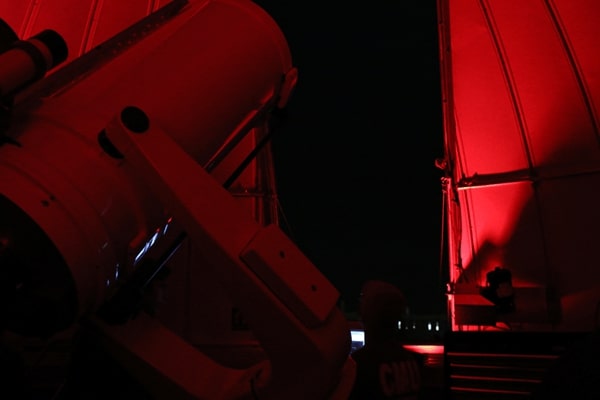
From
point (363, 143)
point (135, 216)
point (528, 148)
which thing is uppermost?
point (363, 143)

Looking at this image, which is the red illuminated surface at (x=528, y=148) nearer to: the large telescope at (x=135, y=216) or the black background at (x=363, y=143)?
the large telescope at (x=135, y=216)

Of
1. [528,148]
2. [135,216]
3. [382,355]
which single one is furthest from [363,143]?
[135,216]

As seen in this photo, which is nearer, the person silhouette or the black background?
the person silhouette

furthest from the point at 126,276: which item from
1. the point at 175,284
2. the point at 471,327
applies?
the point at 471,327

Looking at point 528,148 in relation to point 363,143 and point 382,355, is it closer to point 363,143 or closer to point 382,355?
point 382,355

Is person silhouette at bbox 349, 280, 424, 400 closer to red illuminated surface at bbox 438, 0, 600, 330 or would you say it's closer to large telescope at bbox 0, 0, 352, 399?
large telescope at bbox 0, 0, 352, 399

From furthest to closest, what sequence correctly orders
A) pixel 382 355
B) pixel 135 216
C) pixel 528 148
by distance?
1. pixel 528 148
2. pixel 382 355
3. pixel 135 216

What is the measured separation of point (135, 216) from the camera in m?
2.11

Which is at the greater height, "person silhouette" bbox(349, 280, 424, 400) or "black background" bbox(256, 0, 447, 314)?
"black background" bbox(256, 0, 447, 314)

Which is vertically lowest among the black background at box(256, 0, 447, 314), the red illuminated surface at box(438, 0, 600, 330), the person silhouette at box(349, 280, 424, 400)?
the person silhouette at box(349, 280, 424, 400)

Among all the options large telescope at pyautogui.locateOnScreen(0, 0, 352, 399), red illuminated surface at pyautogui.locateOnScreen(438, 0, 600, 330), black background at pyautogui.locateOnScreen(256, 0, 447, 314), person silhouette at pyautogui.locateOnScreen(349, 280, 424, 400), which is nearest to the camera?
large telescope at pyautogui.locateOnScreen(0, 0, 352, 399)

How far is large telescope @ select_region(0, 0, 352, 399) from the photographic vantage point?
1.83 metres

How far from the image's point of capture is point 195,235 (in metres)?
1.89

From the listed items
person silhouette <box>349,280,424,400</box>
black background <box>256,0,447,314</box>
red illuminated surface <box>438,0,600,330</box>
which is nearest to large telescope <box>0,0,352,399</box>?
person silhouette <box>349,280,424,400</box>
